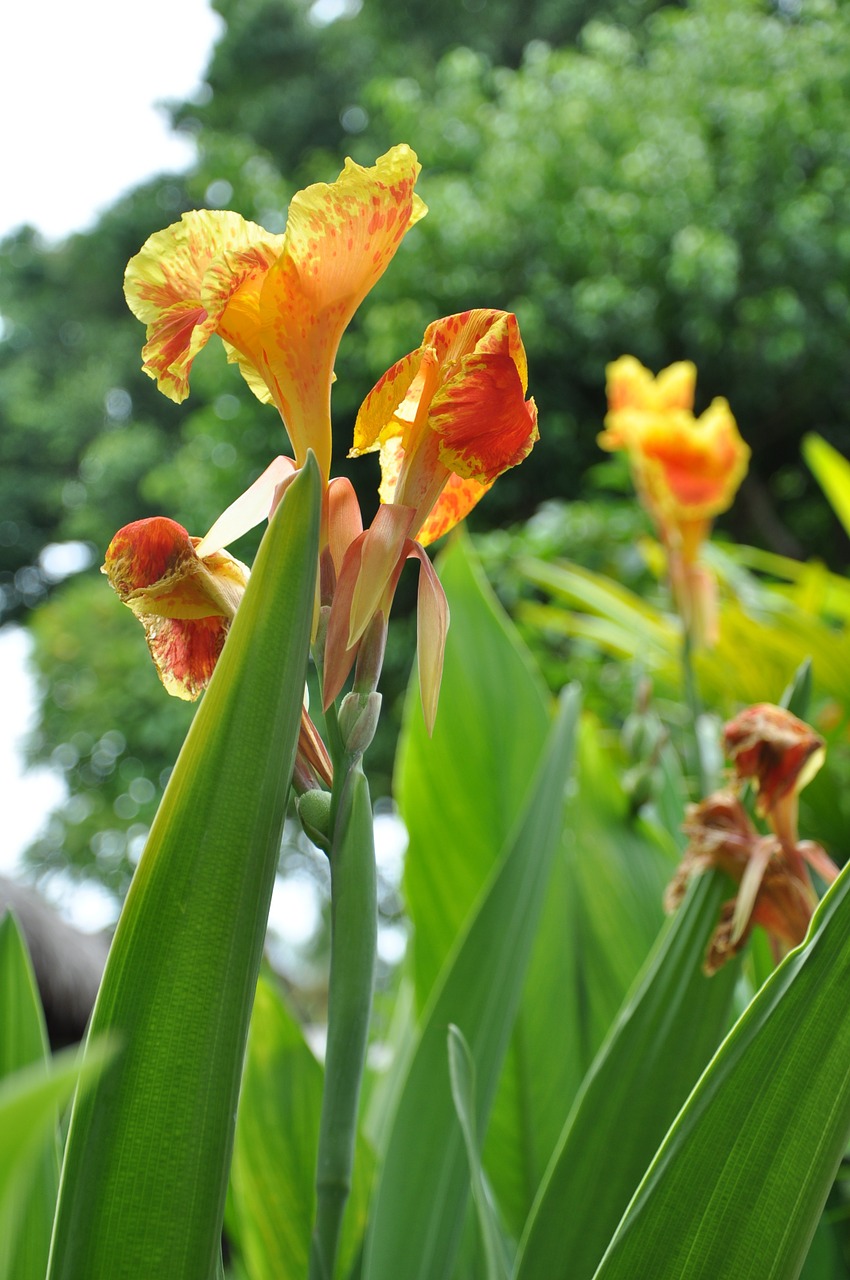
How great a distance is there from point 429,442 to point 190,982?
14 cm

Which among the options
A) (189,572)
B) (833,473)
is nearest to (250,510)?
(189,572)

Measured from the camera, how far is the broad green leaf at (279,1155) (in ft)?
1.75

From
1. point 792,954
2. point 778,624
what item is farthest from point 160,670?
point 778,624

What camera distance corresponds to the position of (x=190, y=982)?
0.71 ft

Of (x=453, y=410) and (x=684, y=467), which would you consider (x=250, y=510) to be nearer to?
(x=453, y=410)

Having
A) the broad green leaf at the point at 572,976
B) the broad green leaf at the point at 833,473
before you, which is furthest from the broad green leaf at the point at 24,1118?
the broad green leaf at the point at 833,473

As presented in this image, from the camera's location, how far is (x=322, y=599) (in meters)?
0.27

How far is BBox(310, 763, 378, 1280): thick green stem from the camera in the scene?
25cm

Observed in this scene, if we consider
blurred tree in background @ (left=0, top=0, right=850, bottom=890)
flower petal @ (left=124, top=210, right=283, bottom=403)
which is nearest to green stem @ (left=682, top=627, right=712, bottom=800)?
flower petal @ (left=124, top=210, right=283, bottom=403)

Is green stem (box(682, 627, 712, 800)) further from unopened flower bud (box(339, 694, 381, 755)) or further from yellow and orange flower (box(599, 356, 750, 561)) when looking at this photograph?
unopened flower bud (box(339, 694, 381, 755))

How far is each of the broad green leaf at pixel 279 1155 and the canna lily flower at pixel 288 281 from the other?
34 centimetres

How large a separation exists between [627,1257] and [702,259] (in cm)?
435

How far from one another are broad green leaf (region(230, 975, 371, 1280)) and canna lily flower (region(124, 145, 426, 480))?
13.6 inches

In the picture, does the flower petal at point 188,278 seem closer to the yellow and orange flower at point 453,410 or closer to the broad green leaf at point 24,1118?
the yellow and orange flower at point 453,410
